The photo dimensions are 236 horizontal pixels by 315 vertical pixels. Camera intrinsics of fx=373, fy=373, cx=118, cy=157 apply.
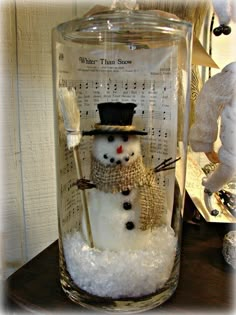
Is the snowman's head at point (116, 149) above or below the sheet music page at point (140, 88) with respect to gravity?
below

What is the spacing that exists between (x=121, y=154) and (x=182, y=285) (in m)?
0.17

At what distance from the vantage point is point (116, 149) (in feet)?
1.27

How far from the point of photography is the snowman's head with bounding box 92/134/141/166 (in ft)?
1.27

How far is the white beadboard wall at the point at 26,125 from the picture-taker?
22.9 inches

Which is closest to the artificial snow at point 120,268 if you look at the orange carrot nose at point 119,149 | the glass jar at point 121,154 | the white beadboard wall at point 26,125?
the glass jar at point 121,154

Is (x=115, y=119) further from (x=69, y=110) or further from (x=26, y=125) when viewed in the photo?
(x=26, y=125)

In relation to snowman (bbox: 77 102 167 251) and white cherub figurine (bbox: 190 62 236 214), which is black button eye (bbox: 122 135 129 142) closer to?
snowman (bbox: 77 102 167 251)

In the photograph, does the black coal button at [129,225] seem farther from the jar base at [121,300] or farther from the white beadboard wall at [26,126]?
the white beadboard wall at [26,126]

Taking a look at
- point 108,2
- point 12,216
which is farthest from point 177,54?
point 12,216

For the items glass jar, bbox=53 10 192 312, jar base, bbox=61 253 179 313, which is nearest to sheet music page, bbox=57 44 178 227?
glass jar, bbox=53 10 192 312

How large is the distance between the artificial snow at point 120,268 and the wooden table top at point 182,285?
26 mm

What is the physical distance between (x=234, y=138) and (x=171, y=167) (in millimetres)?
82

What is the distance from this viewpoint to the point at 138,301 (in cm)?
39

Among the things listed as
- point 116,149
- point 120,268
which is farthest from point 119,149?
point 120,268
